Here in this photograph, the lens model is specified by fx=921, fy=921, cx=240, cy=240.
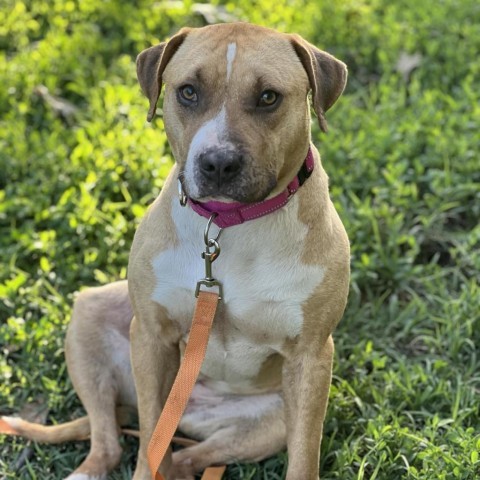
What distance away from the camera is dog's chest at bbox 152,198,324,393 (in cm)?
306

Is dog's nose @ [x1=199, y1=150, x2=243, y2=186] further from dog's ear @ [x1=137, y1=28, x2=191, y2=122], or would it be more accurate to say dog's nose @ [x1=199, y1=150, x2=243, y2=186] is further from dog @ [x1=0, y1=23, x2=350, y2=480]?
dog's ear @ [x1=137, y1=28, x2=191, y2=122]

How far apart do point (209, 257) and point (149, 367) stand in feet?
1.73

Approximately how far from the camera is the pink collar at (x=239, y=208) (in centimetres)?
303

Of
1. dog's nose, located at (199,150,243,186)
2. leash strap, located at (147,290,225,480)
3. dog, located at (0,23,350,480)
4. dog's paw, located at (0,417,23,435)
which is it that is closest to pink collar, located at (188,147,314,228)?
dog, located at (0,23,350,480)

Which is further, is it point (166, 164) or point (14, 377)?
point (166, 164)

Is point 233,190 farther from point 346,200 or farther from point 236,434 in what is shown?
point 346,200

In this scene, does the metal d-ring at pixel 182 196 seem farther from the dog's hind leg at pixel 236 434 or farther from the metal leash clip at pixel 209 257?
the dog's hind leg at pixel 236 434

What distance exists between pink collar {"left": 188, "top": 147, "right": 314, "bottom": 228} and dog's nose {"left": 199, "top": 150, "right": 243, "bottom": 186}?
23 centimetres

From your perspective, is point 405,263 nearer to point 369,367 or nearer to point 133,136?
point 369,367

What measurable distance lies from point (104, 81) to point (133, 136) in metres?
0.81

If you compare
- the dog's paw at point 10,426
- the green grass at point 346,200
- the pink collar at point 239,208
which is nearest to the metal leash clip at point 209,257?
the pink collar at point 239,208

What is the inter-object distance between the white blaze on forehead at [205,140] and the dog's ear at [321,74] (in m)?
Result: 0.35

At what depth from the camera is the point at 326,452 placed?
3.58 meters

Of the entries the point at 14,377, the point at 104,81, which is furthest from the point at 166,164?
the point at 14,377
